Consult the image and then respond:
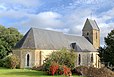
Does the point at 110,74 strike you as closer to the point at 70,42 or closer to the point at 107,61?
the point at 107,61

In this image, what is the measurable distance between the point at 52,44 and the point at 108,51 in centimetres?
1205

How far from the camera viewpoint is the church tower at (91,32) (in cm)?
6106

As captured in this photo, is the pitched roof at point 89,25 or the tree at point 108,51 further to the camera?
the pitched roof at point 89,25

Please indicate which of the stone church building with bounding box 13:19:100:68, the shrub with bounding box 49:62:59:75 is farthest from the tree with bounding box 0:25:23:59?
the shrub with bounding box 49:62:59:75

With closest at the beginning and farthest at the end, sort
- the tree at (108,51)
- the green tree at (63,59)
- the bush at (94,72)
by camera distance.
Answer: the bush at (94,72) → the green tree at (63,59) → the tree at (108,51)

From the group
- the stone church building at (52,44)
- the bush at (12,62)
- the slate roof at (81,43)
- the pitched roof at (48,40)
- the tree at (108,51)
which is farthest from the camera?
the slate roof at (81,43)

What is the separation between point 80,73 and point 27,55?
Answer: 15188mm

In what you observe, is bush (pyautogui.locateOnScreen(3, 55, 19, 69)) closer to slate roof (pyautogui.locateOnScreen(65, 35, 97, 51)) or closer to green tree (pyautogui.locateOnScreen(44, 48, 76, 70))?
green tree (pyautogui.locateOnScreen(44, 48, 76, 70))

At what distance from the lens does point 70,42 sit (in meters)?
52.8

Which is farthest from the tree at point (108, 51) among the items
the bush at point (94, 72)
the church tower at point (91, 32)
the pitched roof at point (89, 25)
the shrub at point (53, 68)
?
the pitched roof at point (89, 25)

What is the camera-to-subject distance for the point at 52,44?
153 ft

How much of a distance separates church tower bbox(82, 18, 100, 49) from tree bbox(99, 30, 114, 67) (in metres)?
19.2

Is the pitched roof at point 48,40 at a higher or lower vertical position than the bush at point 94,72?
higher

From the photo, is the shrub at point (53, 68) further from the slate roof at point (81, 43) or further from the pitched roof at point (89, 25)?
the pitched roof at point (89, 25)
